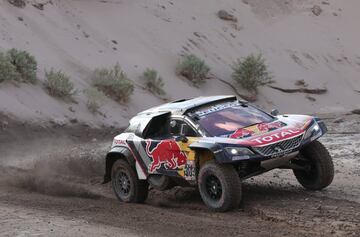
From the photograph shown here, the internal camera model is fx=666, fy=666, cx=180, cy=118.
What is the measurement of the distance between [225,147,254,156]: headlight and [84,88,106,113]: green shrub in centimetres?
1372

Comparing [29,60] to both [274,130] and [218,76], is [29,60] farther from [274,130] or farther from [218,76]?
[274,130]

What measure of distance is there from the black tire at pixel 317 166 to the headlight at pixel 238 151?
5.19 feet

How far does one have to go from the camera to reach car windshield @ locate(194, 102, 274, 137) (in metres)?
9.57

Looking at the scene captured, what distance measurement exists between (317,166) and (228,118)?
1520 mm

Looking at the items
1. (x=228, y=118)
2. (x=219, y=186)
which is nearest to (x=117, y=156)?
(x=228, y=118)

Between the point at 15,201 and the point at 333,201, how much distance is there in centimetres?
504

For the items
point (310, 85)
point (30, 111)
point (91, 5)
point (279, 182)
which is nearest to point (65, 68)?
point (30, 111)

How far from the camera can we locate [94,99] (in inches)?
875

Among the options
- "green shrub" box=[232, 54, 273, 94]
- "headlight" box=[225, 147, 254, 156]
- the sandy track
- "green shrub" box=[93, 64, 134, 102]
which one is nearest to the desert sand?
the sandy track

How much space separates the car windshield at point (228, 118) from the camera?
9.57m

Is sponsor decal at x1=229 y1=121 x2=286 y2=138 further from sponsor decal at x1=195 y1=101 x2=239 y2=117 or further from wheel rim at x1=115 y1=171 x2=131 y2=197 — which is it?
wheel rim at x1=115 y1=171 x2=131 y2=197

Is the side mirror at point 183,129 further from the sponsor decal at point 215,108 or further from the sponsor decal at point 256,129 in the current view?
the sponsor decal at point 256,129

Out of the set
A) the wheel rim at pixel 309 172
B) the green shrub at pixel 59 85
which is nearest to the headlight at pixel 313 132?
the wheel rim at pixel 309 172

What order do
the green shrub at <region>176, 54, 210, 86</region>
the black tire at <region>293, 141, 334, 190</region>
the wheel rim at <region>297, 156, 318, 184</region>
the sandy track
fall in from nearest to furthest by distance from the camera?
the sandy track < the black tire at <region>293, 141, 334, 190</region> < the wheel rim at <region>297, 156, 318, 184</region> < the green shrub at <region>176, 54, 210, 86</region>
